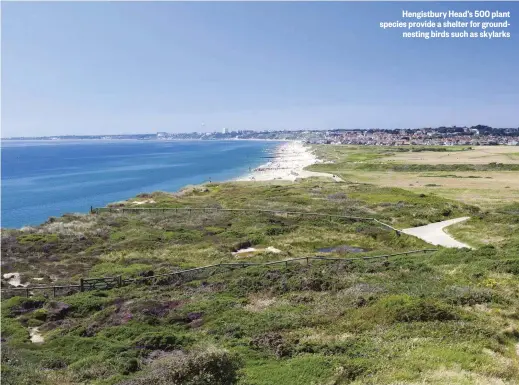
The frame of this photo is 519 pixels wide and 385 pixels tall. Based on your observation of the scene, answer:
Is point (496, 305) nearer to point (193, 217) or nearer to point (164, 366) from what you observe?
point (164, 366)

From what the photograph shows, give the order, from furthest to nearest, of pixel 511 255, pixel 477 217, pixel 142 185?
pixel 142 185 → pixel 477 217 → pixel 511 255

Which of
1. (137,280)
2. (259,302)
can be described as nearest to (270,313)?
(259,302)

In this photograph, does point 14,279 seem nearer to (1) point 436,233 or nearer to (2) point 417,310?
(2) point 417,310

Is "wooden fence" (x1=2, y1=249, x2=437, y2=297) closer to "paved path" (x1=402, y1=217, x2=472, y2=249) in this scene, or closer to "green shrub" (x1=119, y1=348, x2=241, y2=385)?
"paved path" (x1=402, y1=217, x2=472, y2=249)

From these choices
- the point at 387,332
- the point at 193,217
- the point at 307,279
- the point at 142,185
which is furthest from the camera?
the point at 142,185

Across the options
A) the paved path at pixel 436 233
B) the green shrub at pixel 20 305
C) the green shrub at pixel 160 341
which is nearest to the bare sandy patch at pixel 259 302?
the green shrub at pixel 160 341

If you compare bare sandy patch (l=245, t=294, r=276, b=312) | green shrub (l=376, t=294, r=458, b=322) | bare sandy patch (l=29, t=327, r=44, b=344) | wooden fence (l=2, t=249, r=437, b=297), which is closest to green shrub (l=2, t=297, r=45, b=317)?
wooden fence (l=2, t=249, r=437, b=297)

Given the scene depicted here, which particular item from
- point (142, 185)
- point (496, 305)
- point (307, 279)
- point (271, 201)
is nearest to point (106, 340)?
point (307, 279)
